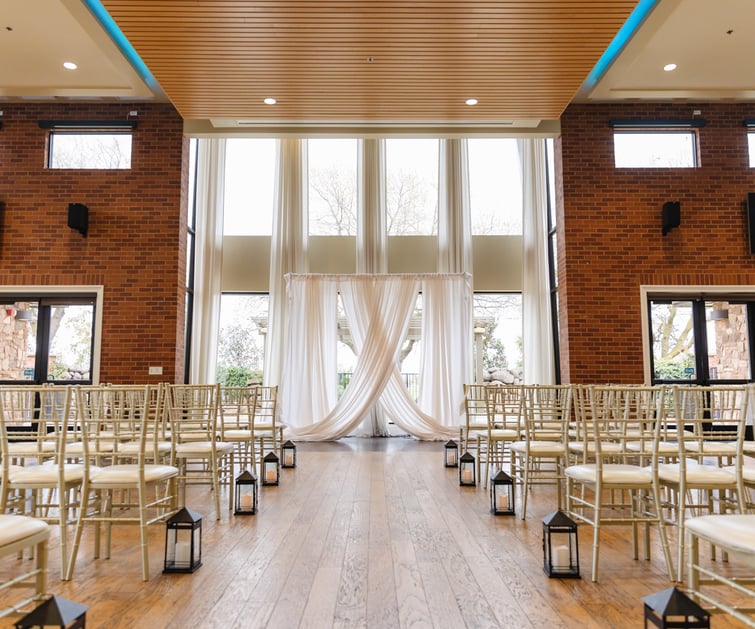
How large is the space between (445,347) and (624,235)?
9.48 feet

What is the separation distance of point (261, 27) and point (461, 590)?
4.49 m

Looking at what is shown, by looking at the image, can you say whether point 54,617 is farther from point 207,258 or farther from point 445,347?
point 207,258

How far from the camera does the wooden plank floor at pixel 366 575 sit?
225 cm

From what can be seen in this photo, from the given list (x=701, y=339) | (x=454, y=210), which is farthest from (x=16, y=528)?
(x=454, y=210)

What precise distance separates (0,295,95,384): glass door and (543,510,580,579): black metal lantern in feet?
22.0

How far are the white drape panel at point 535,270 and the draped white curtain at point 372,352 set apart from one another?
0.99m

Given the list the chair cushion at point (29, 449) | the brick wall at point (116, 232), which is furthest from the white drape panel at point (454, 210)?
the chair cushion at point (29, 449)

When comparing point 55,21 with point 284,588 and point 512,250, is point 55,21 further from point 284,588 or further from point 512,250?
point 512,250

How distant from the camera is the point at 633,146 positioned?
7.84 meters

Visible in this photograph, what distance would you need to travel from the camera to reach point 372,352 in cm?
837

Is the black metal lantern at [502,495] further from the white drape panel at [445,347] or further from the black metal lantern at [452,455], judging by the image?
the white drape panel at [445,347]

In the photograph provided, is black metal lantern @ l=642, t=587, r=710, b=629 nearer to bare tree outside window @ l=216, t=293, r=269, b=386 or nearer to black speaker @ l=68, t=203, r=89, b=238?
black speaker @ l=68, t=203, r=89, b=238

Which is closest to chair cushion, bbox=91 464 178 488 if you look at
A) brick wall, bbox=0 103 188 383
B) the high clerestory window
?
brick wall, bbox=0 103 188 383

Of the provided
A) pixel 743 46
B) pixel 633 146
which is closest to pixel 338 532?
pixel 743 46
